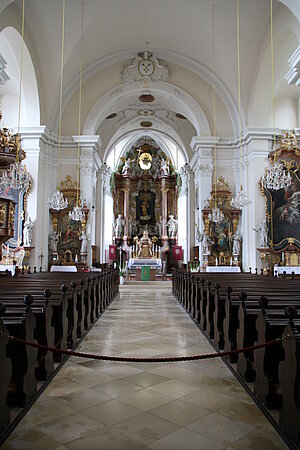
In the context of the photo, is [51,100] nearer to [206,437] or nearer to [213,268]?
[213,268]

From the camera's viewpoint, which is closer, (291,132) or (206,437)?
(206,437)

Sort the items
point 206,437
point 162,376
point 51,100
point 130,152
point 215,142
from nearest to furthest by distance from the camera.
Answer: point 206,437 → point 162,376 → point 51,100 → point 215,142 → point 130,152

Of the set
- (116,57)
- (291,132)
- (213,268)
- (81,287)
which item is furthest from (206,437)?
(116,57)

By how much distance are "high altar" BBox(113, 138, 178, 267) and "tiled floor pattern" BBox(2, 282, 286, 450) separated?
60.7 ft

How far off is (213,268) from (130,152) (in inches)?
516

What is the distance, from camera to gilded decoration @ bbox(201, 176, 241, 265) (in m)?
14.6

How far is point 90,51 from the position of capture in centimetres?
1397

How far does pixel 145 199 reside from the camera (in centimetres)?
2522

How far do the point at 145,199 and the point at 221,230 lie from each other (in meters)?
11.0

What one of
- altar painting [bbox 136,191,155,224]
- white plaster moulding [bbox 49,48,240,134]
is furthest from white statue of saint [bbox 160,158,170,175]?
white plaster moulding [bbox 49,48,240,134]

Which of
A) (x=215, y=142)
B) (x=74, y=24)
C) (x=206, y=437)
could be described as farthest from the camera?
(x=215, y=142)

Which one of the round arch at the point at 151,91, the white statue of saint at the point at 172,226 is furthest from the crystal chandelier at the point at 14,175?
the white statue of saint at the point at 172,226

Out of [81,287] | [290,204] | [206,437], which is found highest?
[290,204]

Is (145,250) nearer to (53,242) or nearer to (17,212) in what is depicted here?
(53,242)
